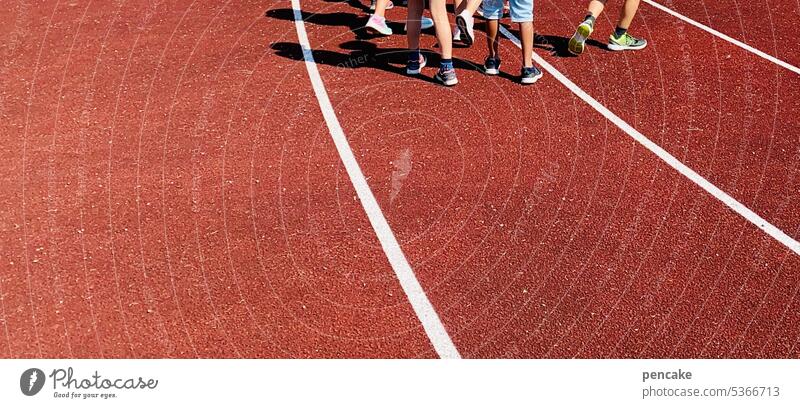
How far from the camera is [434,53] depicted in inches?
374

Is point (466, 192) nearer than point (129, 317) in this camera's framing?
No

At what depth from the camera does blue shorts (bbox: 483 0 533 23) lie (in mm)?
8328

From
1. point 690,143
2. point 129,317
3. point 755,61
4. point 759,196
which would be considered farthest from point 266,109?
point 755,61

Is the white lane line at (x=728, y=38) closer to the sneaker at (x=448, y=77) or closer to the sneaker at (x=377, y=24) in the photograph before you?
the sneaker at (x=448, y=77)

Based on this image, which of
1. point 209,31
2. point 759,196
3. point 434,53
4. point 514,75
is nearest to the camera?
point 759,196

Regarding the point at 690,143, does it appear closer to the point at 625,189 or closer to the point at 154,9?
the point at 625,189

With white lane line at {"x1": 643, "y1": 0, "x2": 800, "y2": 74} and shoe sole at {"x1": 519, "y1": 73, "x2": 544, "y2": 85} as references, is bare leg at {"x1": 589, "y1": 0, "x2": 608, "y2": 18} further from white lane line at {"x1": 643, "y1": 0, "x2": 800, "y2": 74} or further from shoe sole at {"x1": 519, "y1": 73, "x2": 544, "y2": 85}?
white lane line at {"x1": 643, "y1": 0, "x2": 800, "y2": 74}

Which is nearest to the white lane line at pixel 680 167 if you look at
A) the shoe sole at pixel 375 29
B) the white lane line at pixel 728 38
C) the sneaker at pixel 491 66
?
the sneaker at pixel 491 66

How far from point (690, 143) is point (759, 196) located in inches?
37.6

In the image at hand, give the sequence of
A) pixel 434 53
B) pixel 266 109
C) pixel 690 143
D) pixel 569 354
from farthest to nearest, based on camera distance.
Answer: pixel 434 53
pixel 266 109
pixel 690 143
pixel 569 354

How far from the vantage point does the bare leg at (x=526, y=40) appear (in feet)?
27.6

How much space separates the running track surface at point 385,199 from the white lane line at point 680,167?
8cm

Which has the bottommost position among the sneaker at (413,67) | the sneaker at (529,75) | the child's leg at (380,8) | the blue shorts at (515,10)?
the sneaker at (413,67)

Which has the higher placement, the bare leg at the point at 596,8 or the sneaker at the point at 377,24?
the bare leg at the point at 596,8
